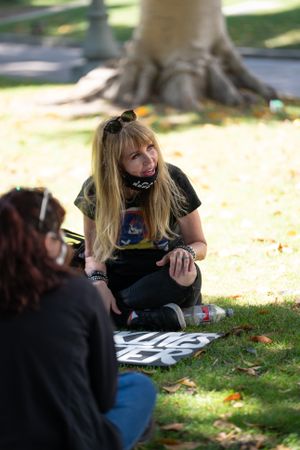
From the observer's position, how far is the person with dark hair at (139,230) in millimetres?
5304

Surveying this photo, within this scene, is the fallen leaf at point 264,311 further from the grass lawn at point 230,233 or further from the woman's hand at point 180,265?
the woman's hand at point 180,265

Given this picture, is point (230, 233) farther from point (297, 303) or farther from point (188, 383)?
point (188, 383)

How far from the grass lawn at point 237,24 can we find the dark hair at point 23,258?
60.8 feet

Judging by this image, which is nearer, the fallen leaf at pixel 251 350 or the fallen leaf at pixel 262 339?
the fallen leaf at pixel 251 350

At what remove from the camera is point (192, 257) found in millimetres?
5391

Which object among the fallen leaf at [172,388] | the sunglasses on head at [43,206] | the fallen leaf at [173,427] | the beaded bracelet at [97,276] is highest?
the sunglasses on head at [43,206]

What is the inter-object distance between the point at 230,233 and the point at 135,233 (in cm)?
227

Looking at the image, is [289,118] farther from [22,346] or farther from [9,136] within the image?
[22,346]

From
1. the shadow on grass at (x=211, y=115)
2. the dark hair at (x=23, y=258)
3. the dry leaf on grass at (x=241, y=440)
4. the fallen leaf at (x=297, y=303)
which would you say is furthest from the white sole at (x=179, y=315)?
the shadow on grass at (x=211, y=115)

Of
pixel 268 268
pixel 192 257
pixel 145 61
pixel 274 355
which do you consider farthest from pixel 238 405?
pixel 145 61

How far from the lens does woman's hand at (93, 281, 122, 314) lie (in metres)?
5.50

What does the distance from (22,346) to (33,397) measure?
6.2 inches

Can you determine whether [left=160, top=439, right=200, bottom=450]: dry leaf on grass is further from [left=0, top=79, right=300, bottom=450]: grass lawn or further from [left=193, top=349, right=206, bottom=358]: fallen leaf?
[left=193, top=349, right=206, bottom=358]: fallen leaf

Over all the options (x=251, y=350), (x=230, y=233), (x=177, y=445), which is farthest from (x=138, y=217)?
(x=230, y=233)
